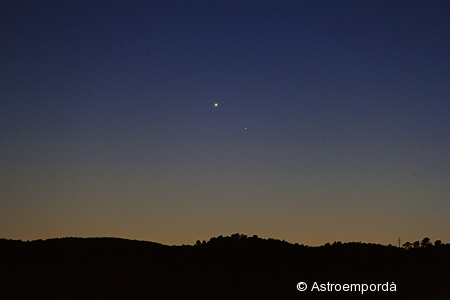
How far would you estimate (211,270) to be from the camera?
48.7m

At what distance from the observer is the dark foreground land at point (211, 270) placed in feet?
131

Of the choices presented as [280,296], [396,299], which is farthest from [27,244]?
[396,299]

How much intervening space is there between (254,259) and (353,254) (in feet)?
33.7

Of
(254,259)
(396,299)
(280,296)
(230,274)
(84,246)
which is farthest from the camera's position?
(84,246)

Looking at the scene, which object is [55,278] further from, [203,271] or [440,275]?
[440,275]

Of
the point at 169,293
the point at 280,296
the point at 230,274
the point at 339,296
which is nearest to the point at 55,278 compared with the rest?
the point at 169,293

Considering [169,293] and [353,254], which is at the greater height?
[353,254]

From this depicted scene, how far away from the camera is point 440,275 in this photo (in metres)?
43.8

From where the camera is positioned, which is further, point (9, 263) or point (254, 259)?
point (254, 259)

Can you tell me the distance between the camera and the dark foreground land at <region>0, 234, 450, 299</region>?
40031 mm

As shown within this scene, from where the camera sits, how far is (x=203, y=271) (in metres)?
48.2

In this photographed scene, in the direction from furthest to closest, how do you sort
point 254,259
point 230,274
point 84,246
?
point 84,246 → point 254,259 → point 230,274

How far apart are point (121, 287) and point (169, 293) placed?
163 inches

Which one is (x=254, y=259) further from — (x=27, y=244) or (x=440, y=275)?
(x=27, y=244)
